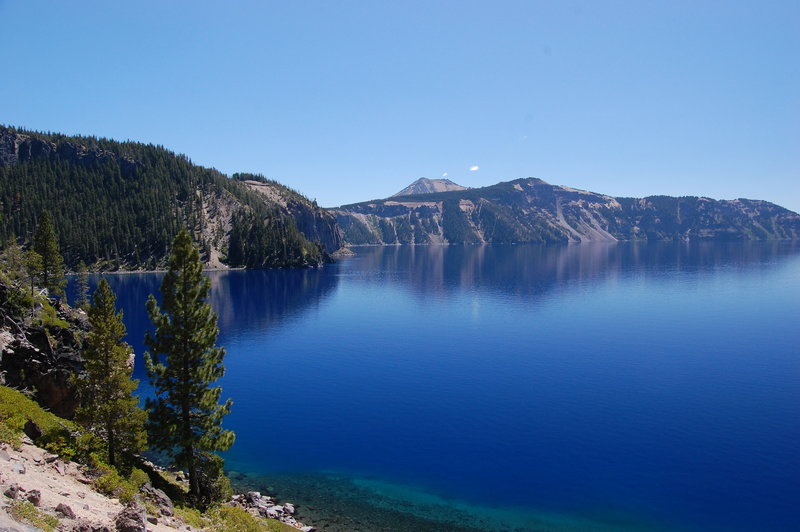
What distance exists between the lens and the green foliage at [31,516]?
59.0 feet

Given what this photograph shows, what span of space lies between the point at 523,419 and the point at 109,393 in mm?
45535

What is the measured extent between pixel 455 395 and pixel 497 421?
10.2m

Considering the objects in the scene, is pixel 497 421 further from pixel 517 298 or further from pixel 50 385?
pixel 517 298

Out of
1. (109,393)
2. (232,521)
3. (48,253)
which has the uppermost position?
(48,253)

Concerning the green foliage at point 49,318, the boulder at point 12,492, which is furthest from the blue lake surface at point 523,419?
the boulder at point 12,492

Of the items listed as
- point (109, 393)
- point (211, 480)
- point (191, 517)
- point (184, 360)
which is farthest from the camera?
point (211, 480)

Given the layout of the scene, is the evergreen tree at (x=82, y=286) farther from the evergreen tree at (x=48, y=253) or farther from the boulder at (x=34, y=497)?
the boulder at (x=34, y=497)

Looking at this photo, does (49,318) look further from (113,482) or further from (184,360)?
(113,482)

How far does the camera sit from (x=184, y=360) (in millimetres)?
36094

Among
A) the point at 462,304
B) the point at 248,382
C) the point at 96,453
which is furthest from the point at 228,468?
the point at 462,304

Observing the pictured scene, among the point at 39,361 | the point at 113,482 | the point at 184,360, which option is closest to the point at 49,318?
the point at 39,361

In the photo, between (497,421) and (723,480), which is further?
(497,421)

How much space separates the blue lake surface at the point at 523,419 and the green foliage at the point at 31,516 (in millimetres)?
24065

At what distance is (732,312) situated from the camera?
127188 mm
